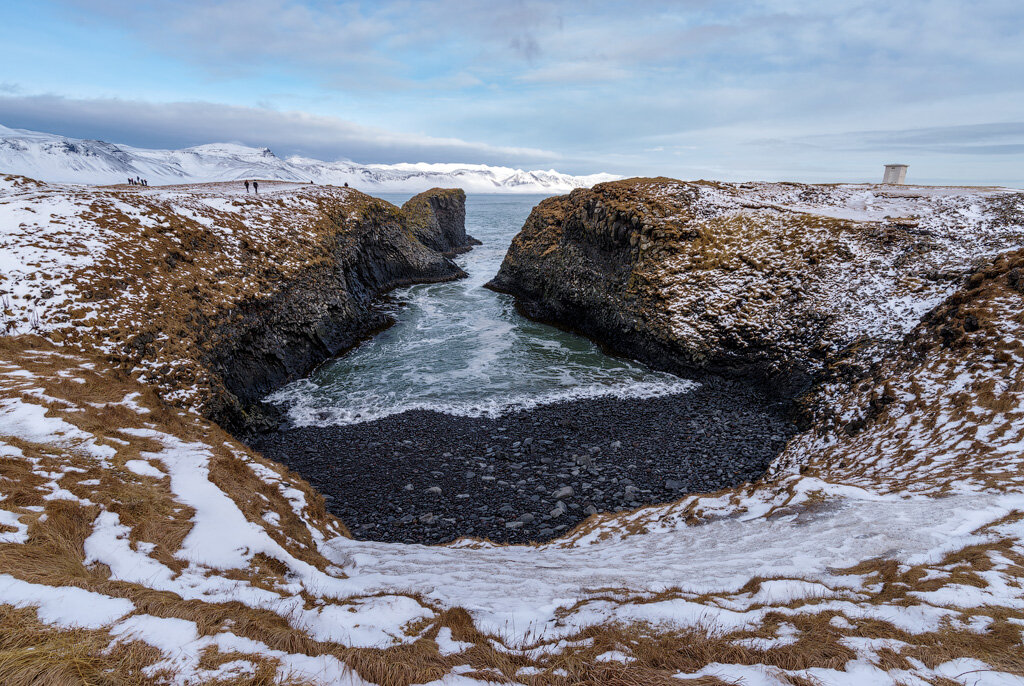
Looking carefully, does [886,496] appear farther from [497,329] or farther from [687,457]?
[497,329]

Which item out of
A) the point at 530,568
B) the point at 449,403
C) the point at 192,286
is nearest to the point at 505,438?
the point at 449,403

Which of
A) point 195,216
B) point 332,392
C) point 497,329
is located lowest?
point 332,392

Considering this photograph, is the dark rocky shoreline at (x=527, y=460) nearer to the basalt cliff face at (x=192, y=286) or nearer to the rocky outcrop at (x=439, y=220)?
the basalt cliff face at (x=192, y=286)

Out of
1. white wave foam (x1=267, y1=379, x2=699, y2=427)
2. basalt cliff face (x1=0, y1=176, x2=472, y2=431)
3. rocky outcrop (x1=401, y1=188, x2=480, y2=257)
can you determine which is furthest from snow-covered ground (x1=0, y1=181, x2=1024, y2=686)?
rocky outcrop (x1=401, y1=188, x2=480, y2=257)

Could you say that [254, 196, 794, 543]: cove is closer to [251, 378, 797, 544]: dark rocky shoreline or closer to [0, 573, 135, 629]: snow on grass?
[251, 378, 797, 544]: dark rocky shoreline

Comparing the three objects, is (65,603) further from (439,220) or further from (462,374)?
(439,220)

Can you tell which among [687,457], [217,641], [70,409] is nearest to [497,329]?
[687,457]

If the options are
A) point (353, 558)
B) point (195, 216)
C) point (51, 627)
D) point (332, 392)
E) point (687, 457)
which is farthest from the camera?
point (195, 216)
